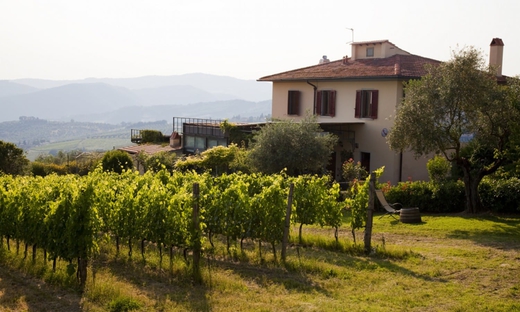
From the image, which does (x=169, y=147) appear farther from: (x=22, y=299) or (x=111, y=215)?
(x=22, y=299)

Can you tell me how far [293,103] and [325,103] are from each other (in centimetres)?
225

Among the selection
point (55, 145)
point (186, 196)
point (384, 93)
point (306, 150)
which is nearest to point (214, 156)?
point (306, 150)

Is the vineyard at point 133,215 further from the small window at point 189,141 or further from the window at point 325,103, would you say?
the small window at point 189,141

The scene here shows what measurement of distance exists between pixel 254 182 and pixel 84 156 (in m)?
32.6

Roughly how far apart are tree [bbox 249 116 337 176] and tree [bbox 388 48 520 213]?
5544mm

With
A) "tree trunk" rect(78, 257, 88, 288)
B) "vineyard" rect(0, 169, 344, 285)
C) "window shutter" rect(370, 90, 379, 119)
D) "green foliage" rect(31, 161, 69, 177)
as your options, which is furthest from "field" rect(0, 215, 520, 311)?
"green foliage" rect(31, 161, 69, 177)

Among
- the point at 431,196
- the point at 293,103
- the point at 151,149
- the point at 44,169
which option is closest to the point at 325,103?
the point at 293,103

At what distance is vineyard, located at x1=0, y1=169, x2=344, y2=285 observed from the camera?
32.6 feet

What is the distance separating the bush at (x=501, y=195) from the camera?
736 inches

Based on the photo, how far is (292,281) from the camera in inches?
406

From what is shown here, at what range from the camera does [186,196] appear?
10820 millimetres

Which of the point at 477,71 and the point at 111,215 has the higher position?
the point at 477,71

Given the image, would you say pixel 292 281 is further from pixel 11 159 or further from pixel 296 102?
pixel 11 159

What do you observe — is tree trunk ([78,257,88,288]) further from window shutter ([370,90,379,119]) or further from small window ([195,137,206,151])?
small window ([195,137,206,151])
